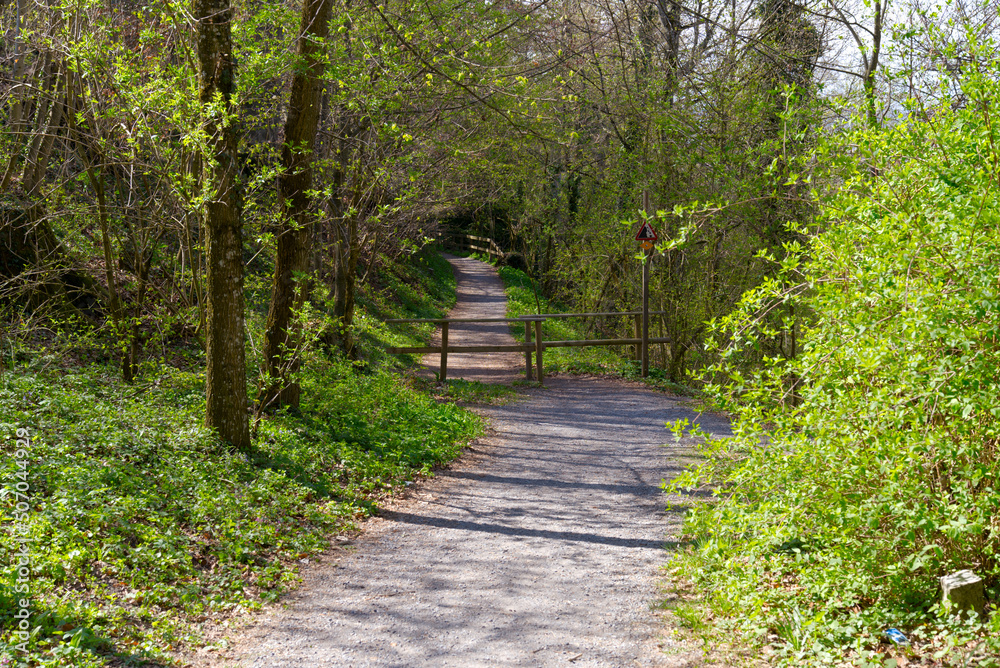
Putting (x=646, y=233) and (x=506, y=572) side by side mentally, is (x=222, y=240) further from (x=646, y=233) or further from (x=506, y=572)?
(x=646, y=233)

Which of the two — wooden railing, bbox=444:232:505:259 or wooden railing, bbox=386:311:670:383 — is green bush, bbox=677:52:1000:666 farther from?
wooden railing, bbox=444:232:505:259

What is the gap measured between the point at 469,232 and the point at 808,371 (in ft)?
125

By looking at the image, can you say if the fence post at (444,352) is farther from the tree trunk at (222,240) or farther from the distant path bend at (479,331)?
the tree trunk at (222,240)

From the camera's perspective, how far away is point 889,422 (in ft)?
12.3

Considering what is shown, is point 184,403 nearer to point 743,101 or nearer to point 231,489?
point 231,489

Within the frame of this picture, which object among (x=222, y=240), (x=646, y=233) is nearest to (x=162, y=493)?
(x=222, y=240)

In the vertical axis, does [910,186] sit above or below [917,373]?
above

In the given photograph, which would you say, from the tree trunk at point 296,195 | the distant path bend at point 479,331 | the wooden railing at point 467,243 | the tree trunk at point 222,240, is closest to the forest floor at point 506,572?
the tree trunk at point 222,240

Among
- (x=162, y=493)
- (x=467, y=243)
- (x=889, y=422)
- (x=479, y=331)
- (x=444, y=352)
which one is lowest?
(x=162, y=493)

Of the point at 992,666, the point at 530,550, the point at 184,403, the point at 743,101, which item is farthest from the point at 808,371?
the point at 743,101

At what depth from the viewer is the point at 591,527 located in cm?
670

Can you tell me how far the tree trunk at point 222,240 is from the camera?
6.59m

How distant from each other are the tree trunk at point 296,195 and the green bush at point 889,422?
546 cm

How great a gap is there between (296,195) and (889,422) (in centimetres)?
692
